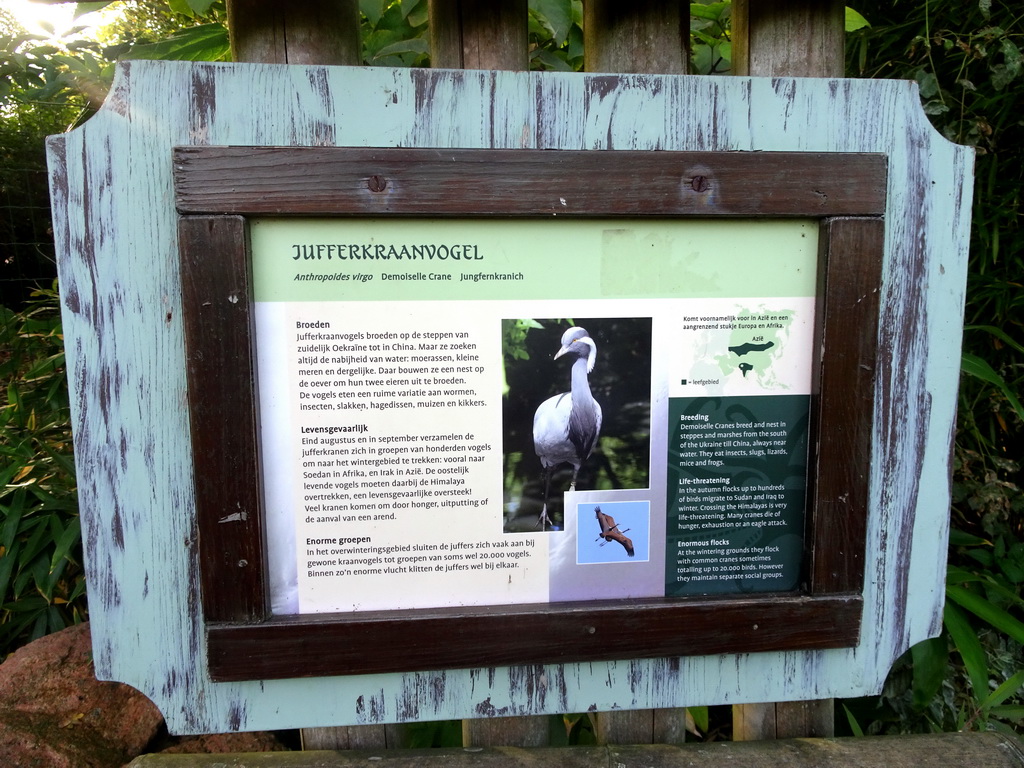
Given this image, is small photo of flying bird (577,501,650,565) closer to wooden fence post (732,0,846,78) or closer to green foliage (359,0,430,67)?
wooden fence post (732,0,846,78)

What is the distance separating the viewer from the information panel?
964 millimetres

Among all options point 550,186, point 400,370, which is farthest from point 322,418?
point 550,186

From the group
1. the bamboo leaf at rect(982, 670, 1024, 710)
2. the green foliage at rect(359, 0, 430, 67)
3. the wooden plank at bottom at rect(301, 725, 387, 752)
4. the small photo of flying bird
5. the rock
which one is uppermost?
the green foliage at rect(359, 0, 430, 67)

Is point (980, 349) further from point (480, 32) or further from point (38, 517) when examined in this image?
point (38, 517)

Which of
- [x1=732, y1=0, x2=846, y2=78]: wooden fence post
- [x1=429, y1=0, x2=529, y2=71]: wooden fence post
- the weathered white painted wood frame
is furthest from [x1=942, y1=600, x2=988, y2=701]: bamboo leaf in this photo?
[x1=429, y1=0, x2=529, y2=71]: wooden fence post

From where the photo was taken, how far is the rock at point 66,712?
4.17 ft

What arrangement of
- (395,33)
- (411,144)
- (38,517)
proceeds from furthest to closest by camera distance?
(38,517), (395,33), (411,144)

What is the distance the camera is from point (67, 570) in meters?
1.80

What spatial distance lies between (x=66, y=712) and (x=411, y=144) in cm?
138

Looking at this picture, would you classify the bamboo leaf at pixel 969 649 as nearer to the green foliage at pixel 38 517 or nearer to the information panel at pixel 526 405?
the information panel at pixel 526 405

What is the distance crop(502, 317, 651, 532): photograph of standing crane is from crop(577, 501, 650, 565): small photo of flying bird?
0.11 ft

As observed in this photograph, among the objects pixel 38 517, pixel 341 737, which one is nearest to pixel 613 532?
pixel 341 737

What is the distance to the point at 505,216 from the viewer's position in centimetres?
96

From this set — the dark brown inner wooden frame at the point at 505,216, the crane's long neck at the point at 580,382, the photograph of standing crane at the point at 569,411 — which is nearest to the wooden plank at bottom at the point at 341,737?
the dark brown inner wooden frame at the point at 505,216
